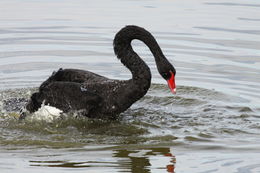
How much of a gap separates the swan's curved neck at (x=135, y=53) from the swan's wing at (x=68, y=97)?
57 centimetres

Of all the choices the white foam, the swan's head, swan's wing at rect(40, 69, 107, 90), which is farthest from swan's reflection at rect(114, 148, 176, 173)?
swan's wing at rect(40, 69, 107, 90)

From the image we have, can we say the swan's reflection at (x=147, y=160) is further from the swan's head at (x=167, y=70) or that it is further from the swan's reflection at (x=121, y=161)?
the swan's head at (x=167, y=70)

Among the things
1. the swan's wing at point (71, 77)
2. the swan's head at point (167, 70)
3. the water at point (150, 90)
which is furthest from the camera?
the swan's wing at point (71, 77)

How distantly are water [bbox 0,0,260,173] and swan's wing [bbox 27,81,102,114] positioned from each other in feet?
0.57

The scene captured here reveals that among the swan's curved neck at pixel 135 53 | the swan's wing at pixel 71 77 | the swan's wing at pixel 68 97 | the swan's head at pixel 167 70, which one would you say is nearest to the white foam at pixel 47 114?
the swan's wing at pixel 68 97

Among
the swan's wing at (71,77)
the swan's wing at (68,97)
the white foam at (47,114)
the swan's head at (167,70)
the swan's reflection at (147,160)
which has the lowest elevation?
the swan's reflection at (147,160)

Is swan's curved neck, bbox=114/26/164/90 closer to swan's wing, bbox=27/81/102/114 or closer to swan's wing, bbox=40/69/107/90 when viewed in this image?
swan's wing, bbox=40/69/107/90

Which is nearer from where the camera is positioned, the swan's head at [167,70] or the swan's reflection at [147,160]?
the swan's reflection at [147,160]

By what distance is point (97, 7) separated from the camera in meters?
16.5

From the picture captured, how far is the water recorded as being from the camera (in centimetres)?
793

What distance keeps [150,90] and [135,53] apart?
54.0 inches

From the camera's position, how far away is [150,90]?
1092 centimetres

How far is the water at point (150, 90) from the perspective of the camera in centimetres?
793

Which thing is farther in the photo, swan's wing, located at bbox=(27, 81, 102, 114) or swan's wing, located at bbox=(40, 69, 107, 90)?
swan's wing, located at bbox=(40, 69, 107, 90)
